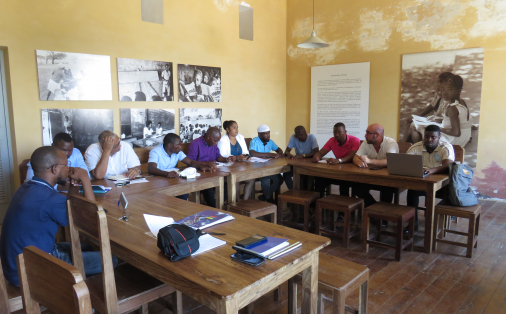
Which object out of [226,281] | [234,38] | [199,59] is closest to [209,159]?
[199,59]

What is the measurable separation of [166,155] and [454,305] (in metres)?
3.19

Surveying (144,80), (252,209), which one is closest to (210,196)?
(252,209)

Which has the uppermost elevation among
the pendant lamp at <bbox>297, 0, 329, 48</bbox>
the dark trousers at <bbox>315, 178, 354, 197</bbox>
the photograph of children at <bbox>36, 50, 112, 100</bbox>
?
the pendant lamp at <bbox>297, 0, 329, 48</bbox>

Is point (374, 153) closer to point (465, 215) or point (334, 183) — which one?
point (334, 183)

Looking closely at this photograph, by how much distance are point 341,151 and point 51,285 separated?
433cm

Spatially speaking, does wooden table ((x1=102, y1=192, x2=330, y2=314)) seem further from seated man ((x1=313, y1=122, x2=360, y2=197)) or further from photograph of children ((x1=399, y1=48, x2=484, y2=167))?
photograph of children ((x1=399, y1=48, x2=484, y2=167))

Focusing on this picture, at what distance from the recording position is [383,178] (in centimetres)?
366

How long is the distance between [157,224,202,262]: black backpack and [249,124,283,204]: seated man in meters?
3.21

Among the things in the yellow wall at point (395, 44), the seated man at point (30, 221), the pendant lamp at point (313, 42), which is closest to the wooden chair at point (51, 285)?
the seated man at point (30, 221)

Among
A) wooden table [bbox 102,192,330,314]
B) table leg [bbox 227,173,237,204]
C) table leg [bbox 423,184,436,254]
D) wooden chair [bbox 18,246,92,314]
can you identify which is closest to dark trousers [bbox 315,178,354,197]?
table leg [bbox 423,184,436,254]

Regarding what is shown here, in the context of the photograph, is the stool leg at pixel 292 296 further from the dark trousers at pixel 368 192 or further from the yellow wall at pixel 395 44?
the yellow wall at pixel 395 44

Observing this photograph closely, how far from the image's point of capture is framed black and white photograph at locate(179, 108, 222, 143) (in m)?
5.73

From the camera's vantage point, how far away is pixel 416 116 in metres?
5.85

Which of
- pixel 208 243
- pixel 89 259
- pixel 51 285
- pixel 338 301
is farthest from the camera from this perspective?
pixel 89 259
